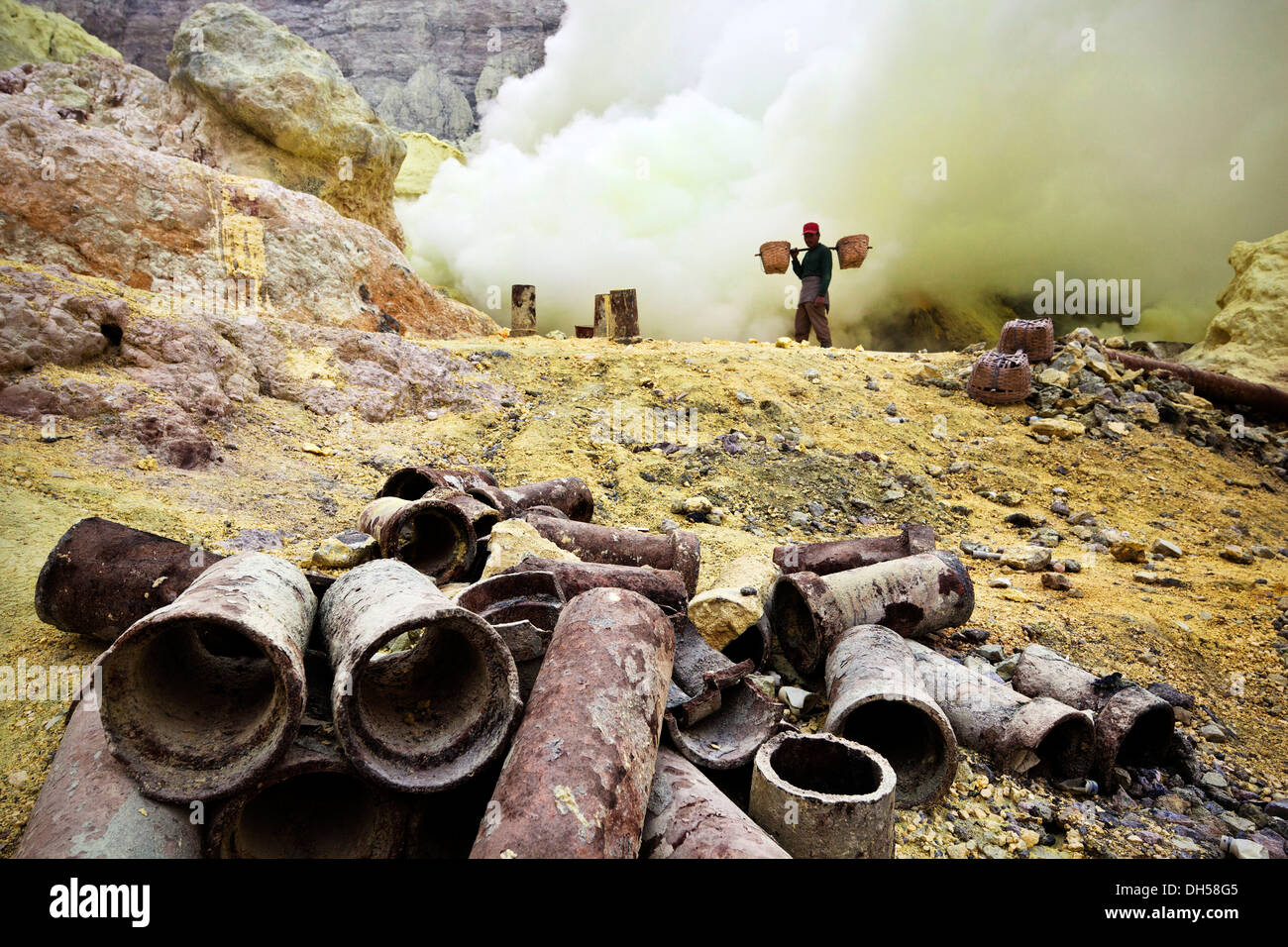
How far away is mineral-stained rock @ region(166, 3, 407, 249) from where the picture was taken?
11.5 m

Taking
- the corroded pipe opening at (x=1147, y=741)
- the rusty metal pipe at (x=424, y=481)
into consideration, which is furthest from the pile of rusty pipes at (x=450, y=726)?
the rusty metal pipe at (x=424, y=481)

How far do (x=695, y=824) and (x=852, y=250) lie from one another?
383 inches

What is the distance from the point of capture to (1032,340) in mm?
8727

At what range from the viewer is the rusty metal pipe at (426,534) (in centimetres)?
344

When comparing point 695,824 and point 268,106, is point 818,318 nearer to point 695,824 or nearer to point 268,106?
point 268,106

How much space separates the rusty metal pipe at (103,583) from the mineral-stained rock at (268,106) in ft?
37.9

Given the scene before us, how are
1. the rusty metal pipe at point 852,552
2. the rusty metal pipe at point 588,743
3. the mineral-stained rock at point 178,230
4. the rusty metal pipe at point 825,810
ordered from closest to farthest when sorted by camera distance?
the rusty metal pipe at point 588,743, the rusty metal pipe at point 825,810, the rusty metal pipe at point 852,552, the mineral-stained rock at point 178,230

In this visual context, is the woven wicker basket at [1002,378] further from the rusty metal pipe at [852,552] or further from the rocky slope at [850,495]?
the rusty metal pipe at [852,552]

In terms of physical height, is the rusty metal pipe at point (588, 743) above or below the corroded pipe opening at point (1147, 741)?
above

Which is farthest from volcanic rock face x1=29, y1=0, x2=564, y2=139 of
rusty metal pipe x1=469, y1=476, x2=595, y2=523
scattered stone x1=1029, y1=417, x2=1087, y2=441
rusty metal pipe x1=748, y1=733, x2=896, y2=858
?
rusty metal pipe x1=748, y1=733, x2=896, y2=858

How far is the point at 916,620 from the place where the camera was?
3.40m

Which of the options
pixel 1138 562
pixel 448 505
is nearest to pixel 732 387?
→ pixel 1138 562

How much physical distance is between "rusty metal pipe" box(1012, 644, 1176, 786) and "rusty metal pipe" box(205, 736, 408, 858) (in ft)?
8.76

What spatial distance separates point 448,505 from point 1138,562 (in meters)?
5.16
